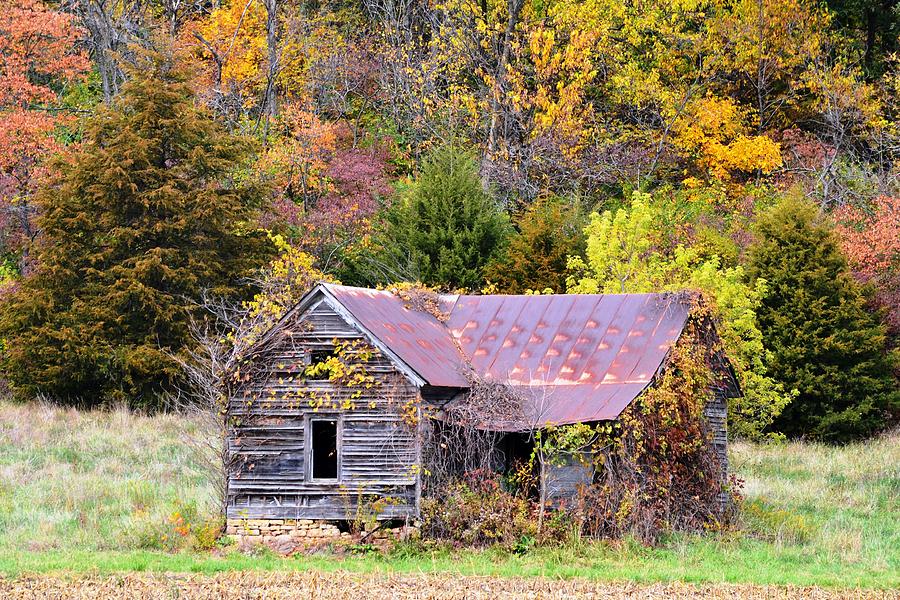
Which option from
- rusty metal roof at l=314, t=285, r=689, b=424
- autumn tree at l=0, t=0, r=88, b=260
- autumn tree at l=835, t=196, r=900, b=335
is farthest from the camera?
autumn tree at l=0, t=0, r=88, b=260

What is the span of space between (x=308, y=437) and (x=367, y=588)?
18.9 ft

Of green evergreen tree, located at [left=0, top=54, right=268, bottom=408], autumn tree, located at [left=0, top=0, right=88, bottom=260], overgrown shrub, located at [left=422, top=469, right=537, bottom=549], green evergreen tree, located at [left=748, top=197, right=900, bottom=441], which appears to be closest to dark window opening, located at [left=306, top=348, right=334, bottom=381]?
overgrown shrub, located at [left=422, top=469, right=537, bottom=549]

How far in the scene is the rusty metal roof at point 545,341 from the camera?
71.9ft

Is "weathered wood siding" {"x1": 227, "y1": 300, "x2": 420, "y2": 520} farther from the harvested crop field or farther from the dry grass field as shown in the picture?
the harvested crop field

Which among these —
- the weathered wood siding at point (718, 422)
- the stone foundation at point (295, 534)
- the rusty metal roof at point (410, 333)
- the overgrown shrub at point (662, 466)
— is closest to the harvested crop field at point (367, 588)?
the stone foundation at point (295, 534)

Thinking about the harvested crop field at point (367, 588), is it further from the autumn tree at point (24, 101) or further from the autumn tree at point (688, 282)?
the autumn tree at point (24, 101)

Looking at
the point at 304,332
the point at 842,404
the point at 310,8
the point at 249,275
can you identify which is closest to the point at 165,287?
the point at 249,275

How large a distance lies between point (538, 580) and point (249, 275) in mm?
19974

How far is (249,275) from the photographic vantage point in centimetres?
3528

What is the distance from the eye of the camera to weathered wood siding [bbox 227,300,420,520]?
21.5 m

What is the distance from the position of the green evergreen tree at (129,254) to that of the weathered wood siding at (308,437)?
11771 millimetres

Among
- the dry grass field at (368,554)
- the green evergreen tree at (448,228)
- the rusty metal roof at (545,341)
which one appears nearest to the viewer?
the dry grass field at (368,554)

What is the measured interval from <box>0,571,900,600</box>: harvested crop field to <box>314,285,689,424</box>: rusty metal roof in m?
4.70

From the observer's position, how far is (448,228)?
37.0 meters
